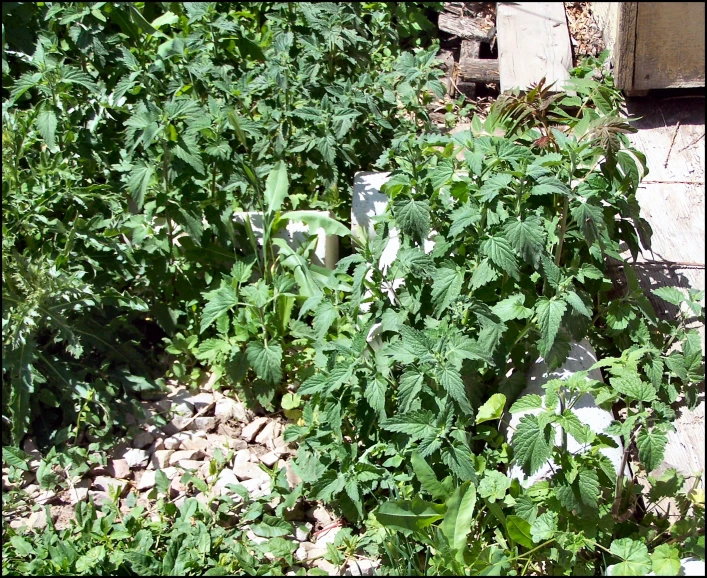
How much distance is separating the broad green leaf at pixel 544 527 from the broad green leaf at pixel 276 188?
5.95 feet

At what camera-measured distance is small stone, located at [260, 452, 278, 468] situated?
328 cm

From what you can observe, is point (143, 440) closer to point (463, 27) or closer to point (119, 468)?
point (119, 468)

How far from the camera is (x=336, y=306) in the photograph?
10.3 feet

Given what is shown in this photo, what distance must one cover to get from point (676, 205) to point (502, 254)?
65.0 inches

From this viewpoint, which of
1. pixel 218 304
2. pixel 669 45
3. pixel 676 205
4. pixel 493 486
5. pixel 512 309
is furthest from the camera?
pixel 669 45

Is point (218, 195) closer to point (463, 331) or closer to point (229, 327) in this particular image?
point (229, 327)

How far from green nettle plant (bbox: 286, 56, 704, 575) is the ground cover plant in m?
0.01

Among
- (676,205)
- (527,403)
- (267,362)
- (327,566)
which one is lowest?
(327,566)

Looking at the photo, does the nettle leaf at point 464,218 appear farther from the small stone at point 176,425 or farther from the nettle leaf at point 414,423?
the small stone at point 176,425

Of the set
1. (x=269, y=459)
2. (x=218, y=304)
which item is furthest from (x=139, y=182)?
(x=269, y=459)

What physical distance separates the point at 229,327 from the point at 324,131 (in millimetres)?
1037

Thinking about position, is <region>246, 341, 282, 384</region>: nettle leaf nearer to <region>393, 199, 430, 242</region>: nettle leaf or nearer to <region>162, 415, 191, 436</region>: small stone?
<region>162, 415, 191, 436</region>: small stone

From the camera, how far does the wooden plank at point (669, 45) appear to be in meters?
4.19

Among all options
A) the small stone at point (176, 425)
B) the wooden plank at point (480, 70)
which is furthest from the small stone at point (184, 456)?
the wooden plank at point (480, 70)
